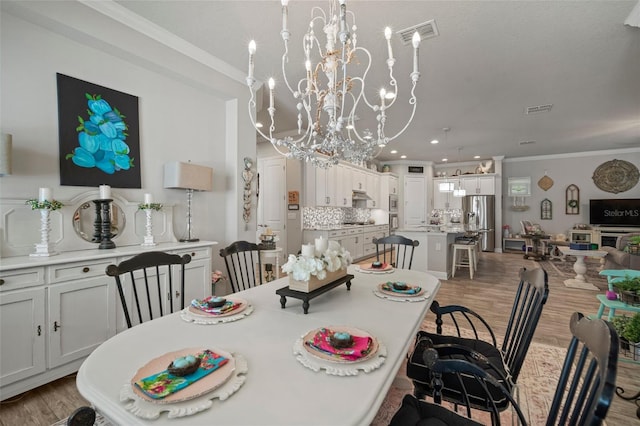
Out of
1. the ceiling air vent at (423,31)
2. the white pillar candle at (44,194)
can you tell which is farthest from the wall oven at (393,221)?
the white pillar candle at (44,194)

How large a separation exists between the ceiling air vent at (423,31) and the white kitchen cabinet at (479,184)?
7.03 m

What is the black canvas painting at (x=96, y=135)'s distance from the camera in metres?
2.27

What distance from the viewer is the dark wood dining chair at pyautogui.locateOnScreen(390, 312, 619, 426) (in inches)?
24.3

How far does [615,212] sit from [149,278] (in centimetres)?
1011

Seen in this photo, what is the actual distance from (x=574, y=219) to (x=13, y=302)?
10726 mm

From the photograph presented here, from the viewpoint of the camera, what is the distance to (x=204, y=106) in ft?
10.9

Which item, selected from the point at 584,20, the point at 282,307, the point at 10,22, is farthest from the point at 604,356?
the point at 10,22

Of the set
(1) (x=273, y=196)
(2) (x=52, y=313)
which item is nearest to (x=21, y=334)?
(2) (x=52, y=313)

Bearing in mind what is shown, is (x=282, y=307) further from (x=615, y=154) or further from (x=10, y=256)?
(x=615, y=154)

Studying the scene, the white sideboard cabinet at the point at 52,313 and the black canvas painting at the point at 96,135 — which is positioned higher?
the black canvas painting at the point at 96,135

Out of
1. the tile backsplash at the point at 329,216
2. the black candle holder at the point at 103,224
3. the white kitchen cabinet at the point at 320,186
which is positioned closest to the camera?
the black candle holder at the point at 103,224

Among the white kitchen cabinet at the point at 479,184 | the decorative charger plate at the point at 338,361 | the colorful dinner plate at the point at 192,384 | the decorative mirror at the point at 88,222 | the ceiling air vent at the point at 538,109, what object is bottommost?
the decorative charger plate at the point at 338,361

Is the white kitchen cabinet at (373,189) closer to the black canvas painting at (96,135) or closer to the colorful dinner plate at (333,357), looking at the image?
the black canvas painting at (96,135)

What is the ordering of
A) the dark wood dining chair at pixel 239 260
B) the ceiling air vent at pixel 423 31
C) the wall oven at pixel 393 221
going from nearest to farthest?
the dark wood dining chair at pixel 239 260 < the ceiling air vent at pixel 423 31 < the wall oven at pixel 393 221
